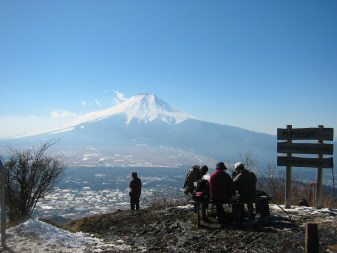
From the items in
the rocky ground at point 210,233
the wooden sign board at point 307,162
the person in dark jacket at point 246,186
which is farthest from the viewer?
the wooden sign board at point 307,162

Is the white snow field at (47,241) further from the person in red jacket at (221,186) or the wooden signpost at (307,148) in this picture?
the wooden signpost at (307,148)

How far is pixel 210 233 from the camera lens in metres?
7.64

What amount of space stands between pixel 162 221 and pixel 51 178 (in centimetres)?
1006

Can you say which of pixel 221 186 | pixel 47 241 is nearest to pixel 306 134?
pixel 221 186

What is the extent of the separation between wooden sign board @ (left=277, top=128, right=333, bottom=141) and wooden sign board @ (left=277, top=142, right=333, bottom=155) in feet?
0.75

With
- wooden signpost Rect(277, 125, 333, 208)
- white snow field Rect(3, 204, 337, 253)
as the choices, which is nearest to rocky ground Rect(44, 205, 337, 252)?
white snow field Rect(3, 204, 337, 253)

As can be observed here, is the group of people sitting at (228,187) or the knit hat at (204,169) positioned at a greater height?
the knit hat at (204,169)

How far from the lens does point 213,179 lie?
8.27m

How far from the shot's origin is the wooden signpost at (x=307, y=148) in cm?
983

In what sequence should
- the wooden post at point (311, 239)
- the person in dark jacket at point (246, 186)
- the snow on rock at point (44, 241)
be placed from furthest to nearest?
the person in dark jacket at point (246, 186) → the snow on rock at point (44, 241) → the wooden post at point (311, 239)

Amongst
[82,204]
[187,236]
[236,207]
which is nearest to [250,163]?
[236,207]

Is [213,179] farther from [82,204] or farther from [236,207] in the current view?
[82,204]

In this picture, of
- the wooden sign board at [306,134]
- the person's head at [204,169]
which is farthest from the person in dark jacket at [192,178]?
the wooden sign board at [306,134]

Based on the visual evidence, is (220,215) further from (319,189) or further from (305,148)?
(305,148)
